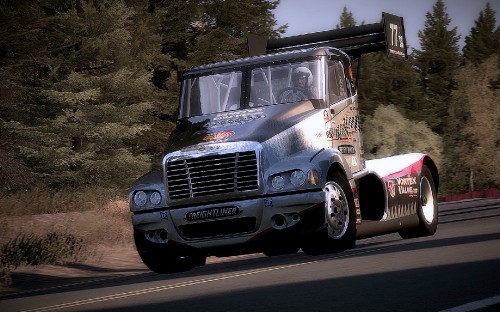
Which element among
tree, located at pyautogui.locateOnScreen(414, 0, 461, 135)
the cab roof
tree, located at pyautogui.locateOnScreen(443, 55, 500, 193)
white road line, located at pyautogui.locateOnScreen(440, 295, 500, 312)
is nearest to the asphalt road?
white road line, located at pyautogui.locateOnScreen(440, 295, 500, 312)

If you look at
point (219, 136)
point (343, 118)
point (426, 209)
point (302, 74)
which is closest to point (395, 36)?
point (343, 118)

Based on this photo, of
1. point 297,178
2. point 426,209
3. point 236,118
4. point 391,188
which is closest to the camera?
point 297,178

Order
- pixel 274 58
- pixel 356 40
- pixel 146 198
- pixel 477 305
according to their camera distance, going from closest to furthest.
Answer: pixel 477 305, pixel 146 198, pixel 274 58, pixel 356 40

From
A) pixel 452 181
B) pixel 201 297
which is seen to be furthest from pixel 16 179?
pixel 452 181

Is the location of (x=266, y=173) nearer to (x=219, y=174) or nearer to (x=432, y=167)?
(x=219, y=174)

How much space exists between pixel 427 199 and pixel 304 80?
13.2 feet

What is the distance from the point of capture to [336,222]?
13188 mm

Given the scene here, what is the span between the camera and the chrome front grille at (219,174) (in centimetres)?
1262

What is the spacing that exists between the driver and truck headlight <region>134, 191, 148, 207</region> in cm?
265

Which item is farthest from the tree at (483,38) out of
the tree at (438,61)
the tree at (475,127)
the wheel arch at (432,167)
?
the wheel arch at (432,167)

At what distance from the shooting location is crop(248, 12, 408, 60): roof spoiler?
16.0m

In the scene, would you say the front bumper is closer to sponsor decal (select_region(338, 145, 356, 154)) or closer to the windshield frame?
sponsor decal (select_region(338, 145, 356, 154))

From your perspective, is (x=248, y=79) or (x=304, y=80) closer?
(x=304, y=80)

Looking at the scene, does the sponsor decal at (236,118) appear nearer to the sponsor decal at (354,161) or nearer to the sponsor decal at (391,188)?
the sponsor decal at (354,161)
